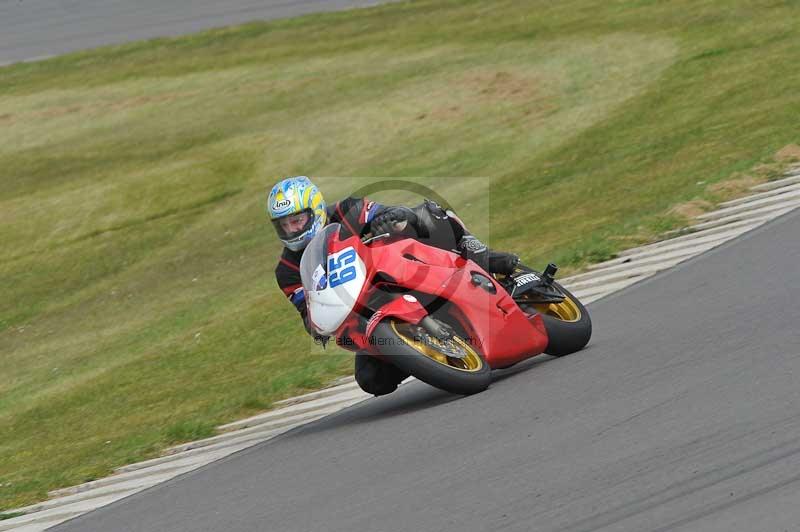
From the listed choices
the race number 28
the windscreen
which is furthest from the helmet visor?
the race number 28

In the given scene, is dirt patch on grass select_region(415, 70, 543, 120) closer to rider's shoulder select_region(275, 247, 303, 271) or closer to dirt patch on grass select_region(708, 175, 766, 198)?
dirt patch on grass select_region(708, 175, 766, 198)

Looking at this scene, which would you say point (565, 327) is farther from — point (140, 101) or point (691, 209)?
point (140, 101)

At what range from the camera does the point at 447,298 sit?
26.9ft

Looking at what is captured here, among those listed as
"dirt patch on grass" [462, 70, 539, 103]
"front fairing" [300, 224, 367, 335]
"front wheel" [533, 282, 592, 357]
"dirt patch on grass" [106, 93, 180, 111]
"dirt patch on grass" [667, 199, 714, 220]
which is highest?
"dirt patch on grass" [106, 93, 180, 111]

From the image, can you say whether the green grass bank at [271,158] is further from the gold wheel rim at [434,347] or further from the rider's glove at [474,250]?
the gold wheel rim at [434,347]

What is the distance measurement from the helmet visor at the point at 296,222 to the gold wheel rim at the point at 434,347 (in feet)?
3.25

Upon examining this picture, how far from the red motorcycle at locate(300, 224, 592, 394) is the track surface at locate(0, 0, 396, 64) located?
27.5m

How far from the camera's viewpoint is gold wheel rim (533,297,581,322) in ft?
29.0

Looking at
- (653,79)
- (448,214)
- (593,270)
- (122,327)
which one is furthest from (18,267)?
(448,214)

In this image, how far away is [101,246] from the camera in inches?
868

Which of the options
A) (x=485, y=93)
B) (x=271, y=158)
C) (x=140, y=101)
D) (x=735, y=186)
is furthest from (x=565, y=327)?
(x=140, y=101)

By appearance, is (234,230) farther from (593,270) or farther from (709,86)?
(593,270)

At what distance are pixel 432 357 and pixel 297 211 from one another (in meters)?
1.31

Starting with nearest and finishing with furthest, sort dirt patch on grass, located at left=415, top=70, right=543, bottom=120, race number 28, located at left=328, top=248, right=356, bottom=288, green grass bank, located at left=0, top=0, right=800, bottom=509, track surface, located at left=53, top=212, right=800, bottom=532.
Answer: track surface, located at left=53, top=212, right=800, bottom=532, race number 28, located at left=328, top=248, right=356, bottom=288, green grass bank, located at left=0, top=0, right=800, bottom=509, dirt patch on grass, located at left=415, top=70, right=543, bottom=120
